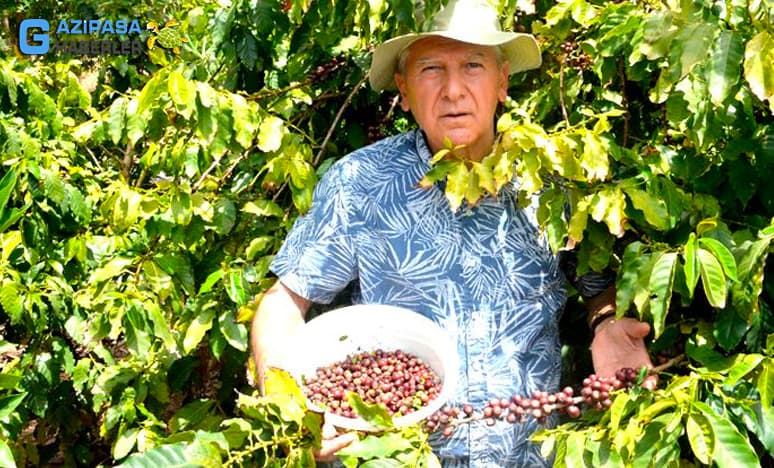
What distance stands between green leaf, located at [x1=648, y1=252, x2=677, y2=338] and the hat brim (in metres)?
0.63

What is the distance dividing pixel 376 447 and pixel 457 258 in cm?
57

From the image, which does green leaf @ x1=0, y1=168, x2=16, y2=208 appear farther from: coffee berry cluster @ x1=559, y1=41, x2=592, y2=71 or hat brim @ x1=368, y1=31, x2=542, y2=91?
coffee berry cluster @ x1=559, y1=41, x2=592, y2=71

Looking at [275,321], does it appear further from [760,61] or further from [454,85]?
[760,61]

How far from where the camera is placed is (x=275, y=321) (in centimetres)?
217

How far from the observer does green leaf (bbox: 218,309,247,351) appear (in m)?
2.53

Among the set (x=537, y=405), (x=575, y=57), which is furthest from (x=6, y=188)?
(x=575, y=57)

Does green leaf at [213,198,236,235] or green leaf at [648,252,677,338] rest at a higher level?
green leaf at [648,252,677,338]

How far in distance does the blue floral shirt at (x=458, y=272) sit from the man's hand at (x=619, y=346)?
4.5 inches

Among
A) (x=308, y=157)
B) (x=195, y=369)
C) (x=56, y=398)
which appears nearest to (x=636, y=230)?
(x=308, y=157)

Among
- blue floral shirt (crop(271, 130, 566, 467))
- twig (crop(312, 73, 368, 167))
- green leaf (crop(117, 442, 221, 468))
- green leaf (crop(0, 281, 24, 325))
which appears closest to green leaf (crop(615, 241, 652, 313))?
blue floral shirt (crop(271, 130, 566, 467))

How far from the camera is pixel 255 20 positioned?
2668 millimetres

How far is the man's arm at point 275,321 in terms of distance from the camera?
6.98 ft

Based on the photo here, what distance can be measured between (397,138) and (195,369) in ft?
4.46

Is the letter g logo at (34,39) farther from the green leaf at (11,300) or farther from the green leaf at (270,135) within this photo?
the green leaf at (270,135)
